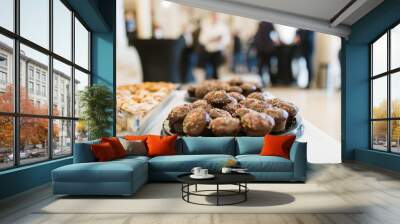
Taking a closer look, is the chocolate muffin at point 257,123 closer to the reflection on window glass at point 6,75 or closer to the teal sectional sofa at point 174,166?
the teal sectional sofa at point 174,166

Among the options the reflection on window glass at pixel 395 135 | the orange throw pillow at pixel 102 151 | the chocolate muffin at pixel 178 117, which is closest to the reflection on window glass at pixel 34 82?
the orange throw pillow at pixel 102 151

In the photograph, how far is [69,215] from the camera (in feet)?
12.5

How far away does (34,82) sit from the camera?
5719mm

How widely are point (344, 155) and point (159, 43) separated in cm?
513

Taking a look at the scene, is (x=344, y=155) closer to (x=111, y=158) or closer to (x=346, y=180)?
(x=346, y=180)

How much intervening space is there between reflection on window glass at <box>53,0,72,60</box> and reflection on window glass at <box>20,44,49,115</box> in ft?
1.82

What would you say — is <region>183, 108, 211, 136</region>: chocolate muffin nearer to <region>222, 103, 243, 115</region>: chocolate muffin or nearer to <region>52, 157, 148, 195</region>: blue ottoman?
<region>222, 103, 243, 115</region>: chocolate muffin

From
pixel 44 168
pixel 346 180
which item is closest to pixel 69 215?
pixel 44 168

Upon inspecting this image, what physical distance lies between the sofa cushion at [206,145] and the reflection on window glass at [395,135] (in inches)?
125

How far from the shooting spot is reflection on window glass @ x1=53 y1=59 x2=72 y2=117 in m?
6.54

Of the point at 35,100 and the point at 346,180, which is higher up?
the point at 35,100

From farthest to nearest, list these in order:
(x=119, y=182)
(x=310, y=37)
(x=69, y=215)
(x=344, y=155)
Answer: (x=310, y=37)
(x=344, y=155)
(x=119, y=182)
(x=69, y=215)

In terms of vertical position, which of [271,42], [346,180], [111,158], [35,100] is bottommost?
[346,180]

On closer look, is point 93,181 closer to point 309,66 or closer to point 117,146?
point 117,146
